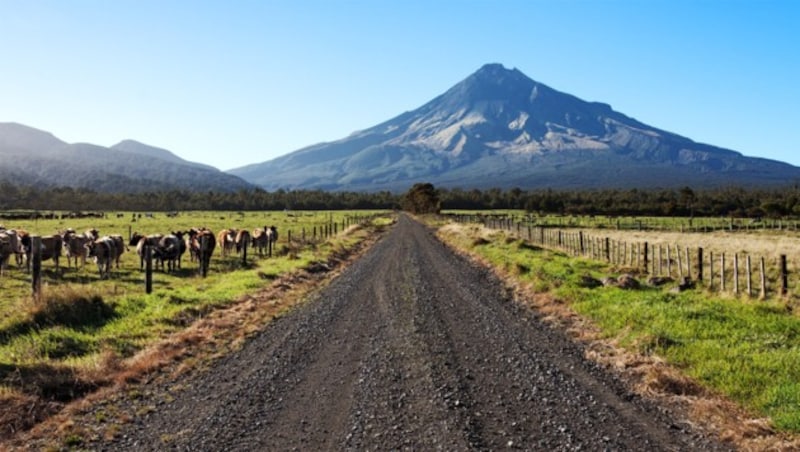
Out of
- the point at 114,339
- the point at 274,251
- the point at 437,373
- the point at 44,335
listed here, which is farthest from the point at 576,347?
the point at 274,251

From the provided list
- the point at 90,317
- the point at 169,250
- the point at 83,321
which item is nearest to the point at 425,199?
the point at 169,250

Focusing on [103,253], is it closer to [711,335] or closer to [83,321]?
[83,321]

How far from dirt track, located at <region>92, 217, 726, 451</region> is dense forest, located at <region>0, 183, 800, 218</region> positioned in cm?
10288

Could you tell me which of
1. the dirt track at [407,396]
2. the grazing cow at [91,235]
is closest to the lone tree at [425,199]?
the grazing cow at [91,235]

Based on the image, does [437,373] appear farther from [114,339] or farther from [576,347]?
[114,339]

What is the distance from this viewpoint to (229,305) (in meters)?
17.2

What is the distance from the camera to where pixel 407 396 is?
887cm

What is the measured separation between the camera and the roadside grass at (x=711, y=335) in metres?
8.84

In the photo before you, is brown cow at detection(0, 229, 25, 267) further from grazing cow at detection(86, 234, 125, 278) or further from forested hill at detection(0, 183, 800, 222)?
forested hill at detection(0, 183, 800, 222)

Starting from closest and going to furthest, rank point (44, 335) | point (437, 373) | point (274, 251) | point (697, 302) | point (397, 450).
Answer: point (397, 450), point (437, 373), point (44, 335), point (697, 302), point (274, 251)

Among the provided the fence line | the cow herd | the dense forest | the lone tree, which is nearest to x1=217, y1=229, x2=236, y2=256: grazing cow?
the cow herd

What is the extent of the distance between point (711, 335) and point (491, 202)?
534 ft

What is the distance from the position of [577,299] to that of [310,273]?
1263 centimetres

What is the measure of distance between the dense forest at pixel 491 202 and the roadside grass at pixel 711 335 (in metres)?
96.2
